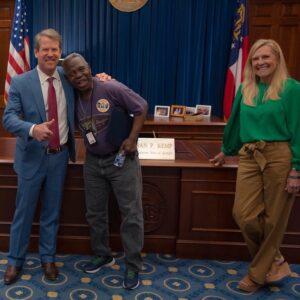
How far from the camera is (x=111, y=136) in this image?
2100 millimetres

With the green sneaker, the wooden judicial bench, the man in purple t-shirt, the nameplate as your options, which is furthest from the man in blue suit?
the nameplate

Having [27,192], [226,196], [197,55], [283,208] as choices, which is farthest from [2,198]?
[197,55]

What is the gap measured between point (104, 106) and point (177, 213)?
100 cm

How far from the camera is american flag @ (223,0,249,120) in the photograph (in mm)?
4875

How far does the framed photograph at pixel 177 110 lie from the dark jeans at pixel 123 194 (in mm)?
2982

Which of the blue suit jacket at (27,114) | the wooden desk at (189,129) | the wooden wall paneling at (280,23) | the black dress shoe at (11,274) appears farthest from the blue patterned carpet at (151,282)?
the wooden wall paneling at (280,23)

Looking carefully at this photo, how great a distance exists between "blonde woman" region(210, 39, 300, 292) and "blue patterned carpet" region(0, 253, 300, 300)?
0.13 metres

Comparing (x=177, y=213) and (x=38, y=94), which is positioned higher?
(x=38, y=94)

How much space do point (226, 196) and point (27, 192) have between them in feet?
4.32

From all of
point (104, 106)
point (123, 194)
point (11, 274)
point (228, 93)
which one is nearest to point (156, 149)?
point (123, 194)

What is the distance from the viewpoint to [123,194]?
2205 mm

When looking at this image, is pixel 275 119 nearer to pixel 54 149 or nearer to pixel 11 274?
pixel 54 149

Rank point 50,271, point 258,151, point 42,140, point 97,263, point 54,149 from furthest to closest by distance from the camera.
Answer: point 97,263 → point 50,271 → point 54,149 → point 258,151 → point 42,140

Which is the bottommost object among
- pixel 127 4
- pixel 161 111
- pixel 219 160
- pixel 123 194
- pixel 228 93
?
pixel 123 194
